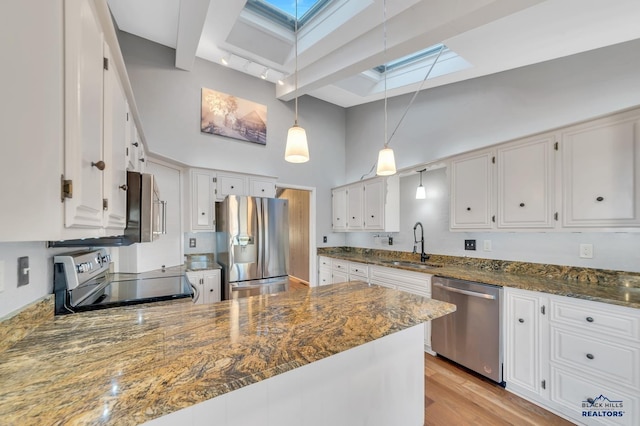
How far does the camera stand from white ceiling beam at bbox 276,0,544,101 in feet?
6.03

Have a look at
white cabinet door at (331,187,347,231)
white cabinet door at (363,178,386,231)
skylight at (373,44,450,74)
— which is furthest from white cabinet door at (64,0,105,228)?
white cabinet door at (331,187,347,231)

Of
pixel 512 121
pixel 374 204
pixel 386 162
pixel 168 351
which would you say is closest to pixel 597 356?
pixel 386 162

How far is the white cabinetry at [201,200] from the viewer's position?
10.7ft

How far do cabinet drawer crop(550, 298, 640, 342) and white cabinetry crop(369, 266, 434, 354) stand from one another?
1.01m

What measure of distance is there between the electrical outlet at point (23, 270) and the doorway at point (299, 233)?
452 centimetres

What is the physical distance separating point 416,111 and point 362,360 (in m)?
3.44

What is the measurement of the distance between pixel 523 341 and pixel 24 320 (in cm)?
306

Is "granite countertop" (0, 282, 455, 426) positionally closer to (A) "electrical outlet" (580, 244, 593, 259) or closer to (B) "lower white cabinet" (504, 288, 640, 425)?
(B) "lower white cabinet" (504, 288, 640, 425)

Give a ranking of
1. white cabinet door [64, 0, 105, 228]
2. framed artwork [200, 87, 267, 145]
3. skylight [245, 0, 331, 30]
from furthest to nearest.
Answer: framed artwork [200, 87, 267, 145], skylight [245, 0, 331, 30], white cabinet door [64, 0, 105, 228]

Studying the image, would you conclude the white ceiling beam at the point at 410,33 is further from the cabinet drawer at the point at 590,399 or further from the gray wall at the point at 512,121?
the cabinet drawer at the point at 590,399

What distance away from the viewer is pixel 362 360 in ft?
4.24

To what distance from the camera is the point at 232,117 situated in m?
3.83

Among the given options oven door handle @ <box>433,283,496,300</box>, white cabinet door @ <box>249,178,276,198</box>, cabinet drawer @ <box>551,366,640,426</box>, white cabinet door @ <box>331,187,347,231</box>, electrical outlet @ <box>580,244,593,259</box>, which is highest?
white cabinet door @ <box>249,178,276,198</box>

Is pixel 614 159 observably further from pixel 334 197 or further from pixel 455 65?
pixel 334 197
